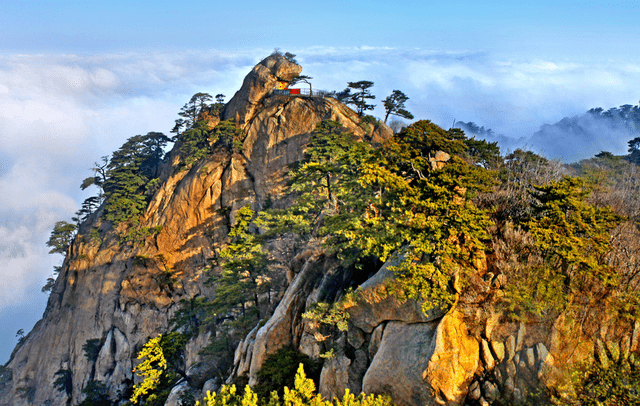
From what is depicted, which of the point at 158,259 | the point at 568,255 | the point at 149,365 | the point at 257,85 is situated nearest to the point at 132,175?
the point at 158,259

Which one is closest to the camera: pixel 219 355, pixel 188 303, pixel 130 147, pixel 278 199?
pixel 219 355

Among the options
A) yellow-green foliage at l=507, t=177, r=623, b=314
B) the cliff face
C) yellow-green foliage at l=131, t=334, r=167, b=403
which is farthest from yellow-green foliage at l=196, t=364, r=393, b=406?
the cliff face

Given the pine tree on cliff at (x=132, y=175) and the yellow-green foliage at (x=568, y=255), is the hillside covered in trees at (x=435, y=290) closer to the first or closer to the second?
the yellow-green foliage at (x=568, y=255)

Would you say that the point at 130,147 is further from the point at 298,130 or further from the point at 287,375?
the point at 287,375

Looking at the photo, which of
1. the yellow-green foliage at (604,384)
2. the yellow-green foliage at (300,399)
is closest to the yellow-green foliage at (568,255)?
the yellow-green foliage at (604,384)

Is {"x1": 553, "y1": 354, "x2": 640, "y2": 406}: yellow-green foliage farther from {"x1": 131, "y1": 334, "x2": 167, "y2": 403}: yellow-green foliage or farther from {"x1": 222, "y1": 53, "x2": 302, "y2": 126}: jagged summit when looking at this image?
{"x1": 222, "y1": 53, "x2": 302, "y2": 126}: jagged summit

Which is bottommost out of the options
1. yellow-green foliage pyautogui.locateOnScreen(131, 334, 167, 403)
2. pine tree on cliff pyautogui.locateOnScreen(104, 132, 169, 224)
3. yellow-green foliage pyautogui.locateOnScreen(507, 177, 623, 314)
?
yellow-green foliage pyautogui.locateOnScreen(131, 334, 167, 403)

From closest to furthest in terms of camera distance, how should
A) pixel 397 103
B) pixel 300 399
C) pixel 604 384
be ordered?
pixel 604 384 → pixel 300 399 → pixel 397 103

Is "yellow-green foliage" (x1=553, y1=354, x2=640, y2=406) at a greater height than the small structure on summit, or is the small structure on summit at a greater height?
the small structure on summit

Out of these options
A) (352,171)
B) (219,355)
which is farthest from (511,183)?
(219,355)

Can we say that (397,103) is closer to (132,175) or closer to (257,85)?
(257,85)

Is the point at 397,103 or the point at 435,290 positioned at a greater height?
the point at 397,103

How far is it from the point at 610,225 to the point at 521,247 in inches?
135

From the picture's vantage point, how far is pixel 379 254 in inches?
713
